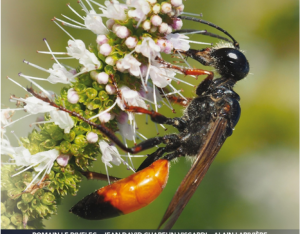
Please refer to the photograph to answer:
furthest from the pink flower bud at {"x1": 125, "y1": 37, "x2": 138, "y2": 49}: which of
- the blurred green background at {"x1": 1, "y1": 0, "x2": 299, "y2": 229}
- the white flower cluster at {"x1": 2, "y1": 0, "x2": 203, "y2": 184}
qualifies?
the blurred green background at {"x1": 1, "y1": 0, "x2": 299, "y2": 229}

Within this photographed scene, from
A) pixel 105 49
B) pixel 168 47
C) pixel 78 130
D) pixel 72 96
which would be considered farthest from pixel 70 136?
pixel 168 47

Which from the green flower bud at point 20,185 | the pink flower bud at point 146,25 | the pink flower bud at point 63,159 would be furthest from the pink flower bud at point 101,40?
the green flower bud at point 20,185

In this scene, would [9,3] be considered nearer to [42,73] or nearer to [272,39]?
[42,73]

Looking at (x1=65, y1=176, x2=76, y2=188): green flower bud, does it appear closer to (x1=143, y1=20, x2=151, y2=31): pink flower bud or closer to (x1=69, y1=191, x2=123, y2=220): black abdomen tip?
(x1=69, y1=191, x2=123, y2=220): black abdomen tip

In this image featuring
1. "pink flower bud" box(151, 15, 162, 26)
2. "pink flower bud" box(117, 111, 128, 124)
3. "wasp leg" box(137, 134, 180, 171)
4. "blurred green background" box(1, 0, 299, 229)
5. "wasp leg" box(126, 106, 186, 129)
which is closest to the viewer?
"pink flower bud" box(151, 15, 162, 26)

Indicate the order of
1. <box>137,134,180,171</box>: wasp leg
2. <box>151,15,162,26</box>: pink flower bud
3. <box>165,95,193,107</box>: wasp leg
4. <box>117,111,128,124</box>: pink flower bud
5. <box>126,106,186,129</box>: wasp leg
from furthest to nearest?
1. <box>165,95,193,107</box>: wasp leg
2. <box>137,134,180,171</box>: wasp leg
3. <box>117,111,128,124</box>: pink flower bud
4. <box>126,106,186,129</box>: wasp leg
5. <box>151,15,162,26</box>: pink flower bud

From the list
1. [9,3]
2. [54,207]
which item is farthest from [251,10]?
[54,207]
